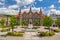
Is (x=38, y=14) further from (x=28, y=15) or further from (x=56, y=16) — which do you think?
(x=56, y=16)

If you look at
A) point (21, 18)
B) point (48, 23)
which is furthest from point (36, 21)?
point (48, 23)

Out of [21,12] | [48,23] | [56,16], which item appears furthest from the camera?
[56,16]

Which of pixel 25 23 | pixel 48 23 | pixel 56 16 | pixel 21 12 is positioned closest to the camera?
pixel 48 23

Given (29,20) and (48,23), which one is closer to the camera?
(48,23)

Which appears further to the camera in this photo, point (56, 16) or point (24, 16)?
point (56, 16)

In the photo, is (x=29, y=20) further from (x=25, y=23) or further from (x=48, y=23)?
(x=48, y=23)

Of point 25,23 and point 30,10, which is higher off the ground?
point 30,10

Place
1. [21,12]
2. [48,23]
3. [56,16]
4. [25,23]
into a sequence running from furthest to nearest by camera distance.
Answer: [56,16]
[21,12]
[25,23]
[48,23]

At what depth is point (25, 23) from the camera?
101m

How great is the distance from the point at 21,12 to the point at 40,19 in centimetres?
1464

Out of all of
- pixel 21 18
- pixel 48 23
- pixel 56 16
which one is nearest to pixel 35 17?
pixel 21 18

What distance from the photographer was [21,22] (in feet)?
333

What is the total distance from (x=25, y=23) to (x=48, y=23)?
6768 cm

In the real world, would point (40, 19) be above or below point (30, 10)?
below
